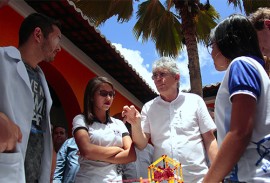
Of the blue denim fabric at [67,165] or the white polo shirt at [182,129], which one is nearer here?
the white polo shirt at [182,129]

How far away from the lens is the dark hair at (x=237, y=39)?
5.48 feet

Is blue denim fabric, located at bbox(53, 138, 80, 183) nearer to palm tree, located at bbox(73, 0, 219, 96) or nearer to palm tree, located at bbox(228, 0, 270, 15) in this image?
palm tree, located at bbox(73, 0, 219, 96)

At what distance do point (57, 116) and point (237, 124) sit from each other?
8.06m

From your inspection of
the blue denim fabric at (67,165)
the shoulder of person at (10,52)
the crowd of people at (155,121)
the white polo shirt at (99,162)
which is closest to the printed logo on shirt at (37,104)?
the crowd of people at (155,121)

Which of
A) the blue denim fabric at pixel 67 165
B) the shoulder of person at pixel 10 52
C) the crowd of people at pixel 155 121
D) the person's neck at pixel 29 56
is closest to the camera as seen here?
the crowd of people at pixel 155 121

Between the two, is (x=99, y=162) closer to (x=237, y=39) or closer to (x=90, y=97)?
(x=90, y=97)

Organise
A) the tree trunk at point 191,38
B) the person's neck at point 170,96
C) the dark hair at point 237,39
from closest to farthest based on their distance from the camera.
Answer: the dark hair at point 237,39, the person's neck at point 170,96, the tree trunk at point 191,38

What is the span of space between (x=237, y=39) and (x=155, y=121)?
148 centimetres

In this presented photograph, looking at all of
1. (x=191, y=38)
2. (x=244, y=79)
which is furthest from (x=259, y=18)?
(x=191, y=38)

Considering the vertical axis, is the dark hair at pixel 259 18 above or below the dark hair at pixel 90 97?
above

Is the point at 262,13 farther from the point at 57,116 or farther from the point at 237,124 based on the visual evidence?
the point at 57,116

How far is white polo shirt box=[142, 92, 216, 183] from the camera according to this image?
2.86 meters

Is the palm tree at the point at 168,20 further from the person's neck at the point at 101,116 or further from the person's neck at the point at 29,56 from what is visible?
the person's neck at the point at 29,56

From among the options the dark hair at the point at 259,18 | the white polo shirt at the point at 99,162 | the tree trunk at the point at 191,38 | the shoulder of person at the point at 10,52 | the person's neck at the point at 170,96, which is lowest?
the white polo shirt at the point at 99,162
